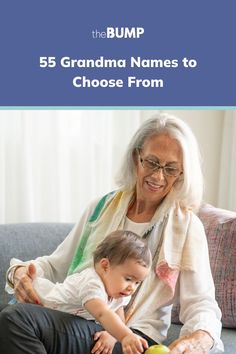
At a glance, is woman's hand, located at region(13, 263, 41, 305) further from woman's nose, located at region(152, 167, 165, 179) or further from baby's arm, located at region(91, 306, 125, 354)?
woman's nose, located at region(152, 167, 165, 179)

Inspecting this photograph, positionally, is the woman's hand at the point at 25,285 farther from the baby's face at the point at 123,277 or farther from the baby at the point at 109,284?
the baby's face at the point at 123,277

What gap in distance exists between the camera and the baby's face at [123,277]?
1.64 m

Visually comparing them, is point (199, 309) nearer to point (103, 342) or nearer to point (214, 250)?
point (103, 342)

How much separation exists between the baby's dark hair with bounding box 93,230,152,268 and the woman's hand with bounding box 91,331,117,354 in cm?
20

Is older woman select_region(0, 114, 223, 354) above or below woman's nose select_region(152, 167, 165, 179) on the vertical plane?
below

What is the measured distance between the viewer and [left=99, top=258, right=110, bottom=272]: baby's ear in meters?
1.67

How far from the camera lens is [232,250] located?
2.18 m

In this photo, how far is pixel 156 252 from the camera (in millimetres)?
1887

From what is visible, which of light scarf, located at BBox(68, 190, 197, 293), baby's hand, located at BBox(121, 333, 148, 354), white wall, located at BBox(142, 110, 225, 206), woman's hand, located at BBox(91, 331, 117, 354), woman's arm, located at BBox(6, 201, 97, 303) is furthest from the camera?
white wall, located at BBox(142, 110, 225, 206)

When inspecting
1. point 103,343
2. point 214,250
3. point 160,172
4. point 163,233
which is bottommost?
point 103,343

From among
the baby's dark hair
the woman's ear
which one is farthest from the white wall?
the baby's dark hair

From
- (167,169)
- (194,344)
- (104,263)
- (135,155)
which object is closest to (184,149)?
(167,169)

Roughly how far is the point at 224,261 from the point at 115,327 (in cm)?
73
